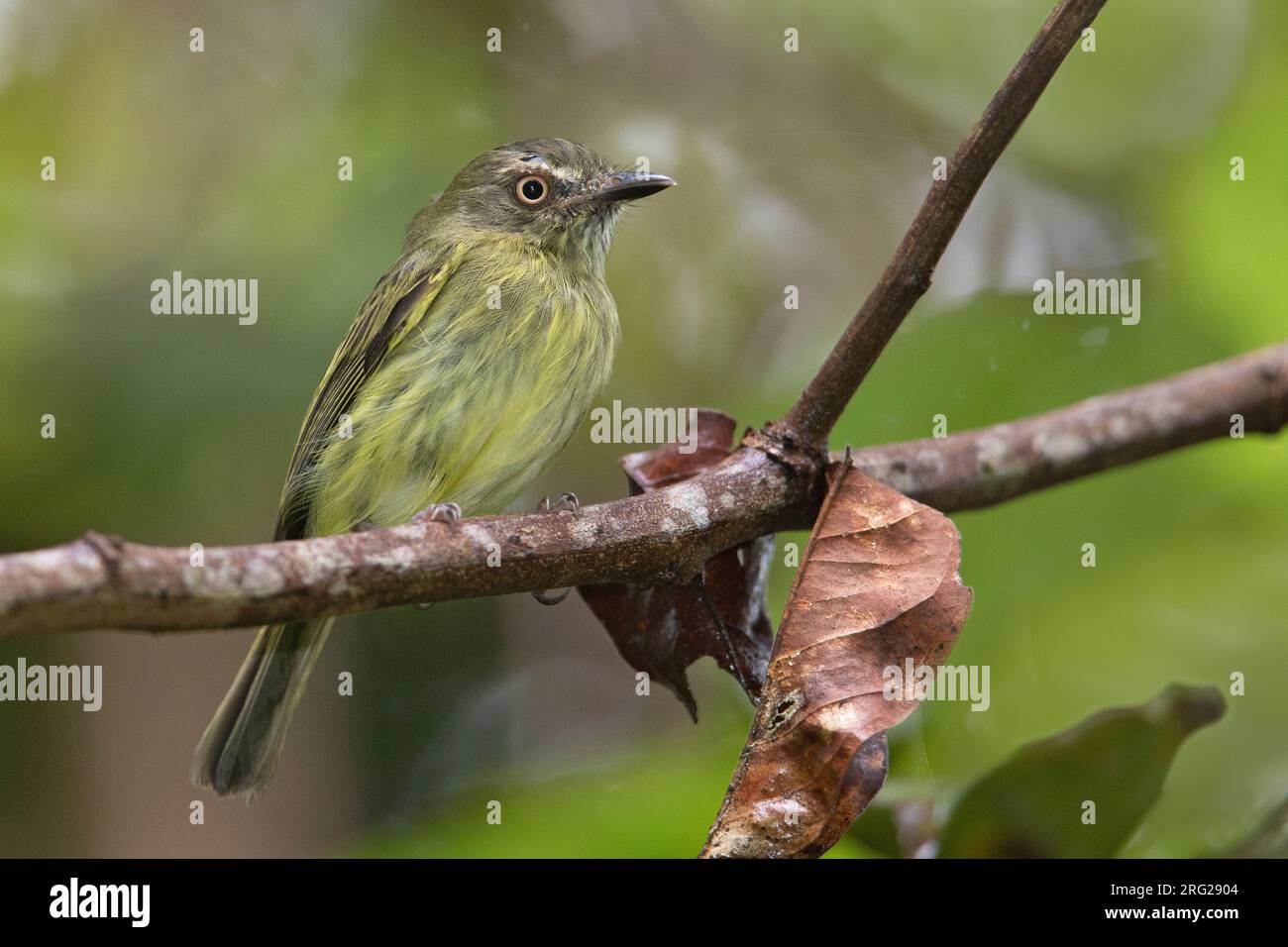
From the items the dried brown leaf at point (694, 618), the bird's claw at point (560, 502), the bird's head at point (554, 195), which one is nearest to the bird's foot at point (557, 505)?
Answer: the bird's claw at point (560, 502)

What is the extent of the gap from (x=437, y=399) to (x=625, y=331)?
1.37 meters

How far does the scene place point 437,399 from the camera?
3.38m

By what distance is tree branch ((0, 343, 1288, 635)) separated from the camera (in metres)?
1.64

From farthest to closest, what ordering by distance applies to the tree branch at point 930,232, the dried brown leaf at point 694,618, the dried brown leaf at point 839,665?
the dried brown leaf at point 694,618 < the tree branch at point 930,232 < the dried brown leaf at point 839,665

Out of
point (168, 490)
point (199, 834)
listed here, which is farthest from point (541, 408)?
point (199, 834)

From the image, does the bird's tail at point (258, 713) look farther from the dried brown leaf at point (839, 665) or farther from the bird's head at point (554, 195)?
the dried brown leaf at point (839, 665)

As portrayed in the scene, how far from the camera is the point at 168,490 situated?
340cm

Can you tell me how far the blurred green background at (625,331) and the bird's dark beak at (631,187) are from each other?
66 centimetres

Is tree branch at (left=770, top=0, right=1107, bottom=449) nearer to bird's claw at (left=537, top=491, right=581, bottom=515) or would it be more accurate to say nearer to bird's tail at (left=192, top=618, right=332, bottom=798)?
bird's claw at (left=537, top=491, right=581, bottom=515)

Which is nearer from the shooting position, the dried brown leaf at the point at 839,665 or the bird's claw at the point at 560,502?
the dried brown leaf at the point at 839,665

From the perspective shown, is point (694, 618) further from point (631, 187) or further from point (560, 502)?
point (631, 187)

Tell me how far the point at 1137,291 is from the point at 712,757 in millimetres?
1800

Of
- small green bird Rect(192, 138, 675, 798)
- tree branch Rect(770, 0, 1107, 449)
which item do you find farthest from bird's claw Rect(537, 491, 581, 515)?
tree branch Rect(770, 0, 1107, 449)

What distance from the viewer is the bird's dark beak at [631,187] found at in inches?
150
